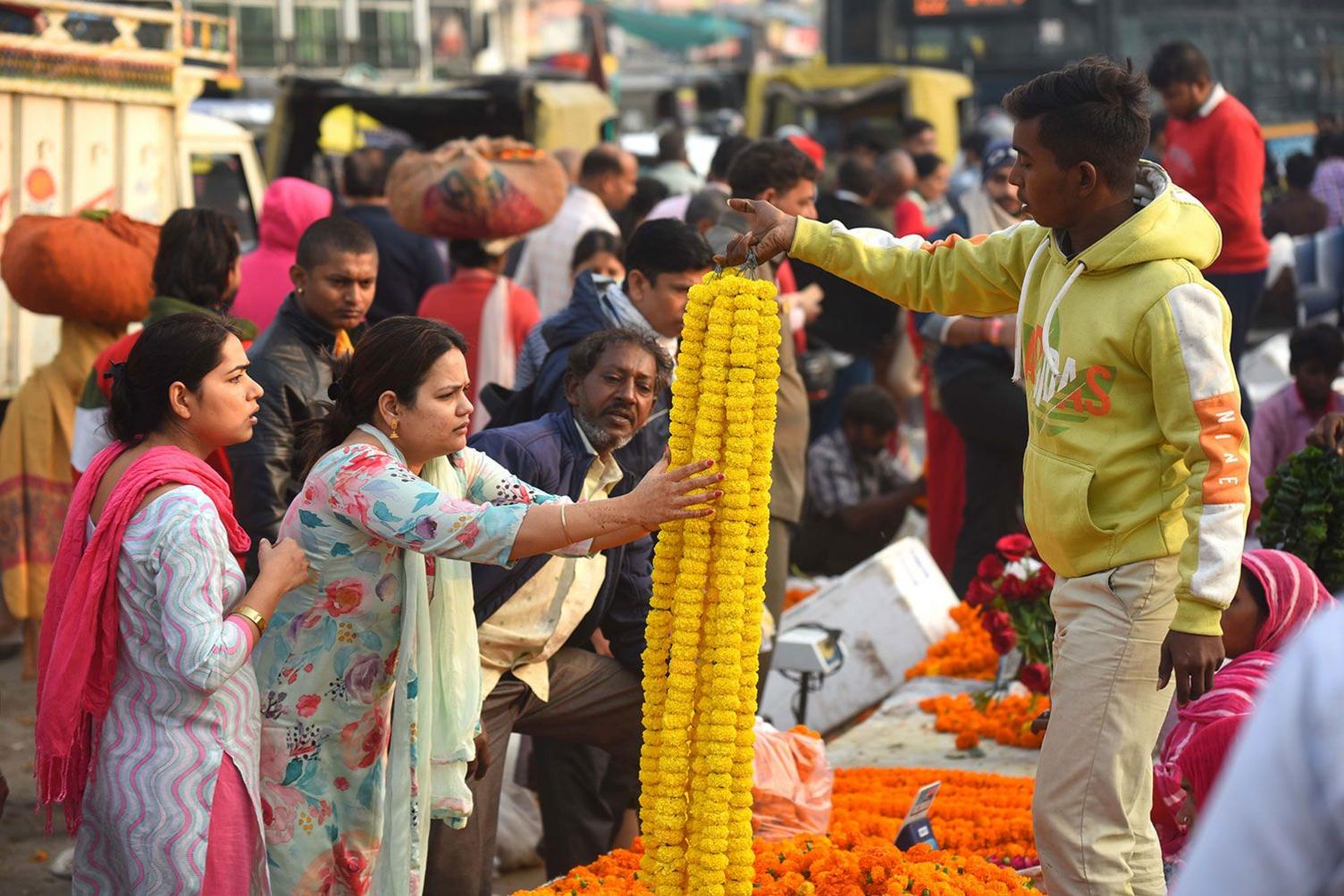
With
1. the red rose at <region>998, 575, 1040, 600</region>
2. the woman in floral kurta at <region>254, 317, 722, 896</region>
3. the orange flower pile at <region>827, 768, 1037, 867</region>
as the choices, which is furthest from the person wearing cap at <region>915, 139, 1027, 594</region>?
the woman in floral kurta at <region>254, 317, 722, 896</region>

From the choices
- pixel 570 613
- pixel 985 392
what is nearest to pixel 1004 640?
pixel 985 392

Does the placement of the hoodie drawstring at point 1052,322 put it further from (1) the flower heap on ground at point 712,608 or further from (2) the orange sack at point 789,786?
(2) the orange sack at point 789,786

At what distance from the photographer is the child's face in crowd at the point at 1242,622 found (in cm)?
451

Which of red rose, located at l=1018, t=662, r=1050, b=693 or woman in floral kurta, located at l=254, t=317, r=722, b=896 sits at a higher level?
woman in floral kurta, located at l=254, t=317, r=722, b=896

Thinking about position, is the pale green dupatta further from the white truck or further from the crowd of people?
the white truck

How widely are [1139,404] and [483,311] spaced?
4038 mm

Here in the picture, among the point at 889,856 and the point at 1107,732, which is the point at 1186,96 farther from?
the point at 1107,732

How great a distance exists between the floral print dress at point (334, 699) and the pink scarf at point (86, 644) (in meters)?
0.29

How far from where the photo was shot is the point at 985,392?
7.57m

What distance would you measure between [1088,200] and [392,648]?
1.84m

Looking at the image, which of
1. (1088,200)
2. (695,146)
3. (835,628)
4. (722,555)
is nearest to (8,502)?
(835,628)

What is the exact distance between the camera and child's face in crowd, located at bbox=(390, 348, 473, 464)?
3.92 meters

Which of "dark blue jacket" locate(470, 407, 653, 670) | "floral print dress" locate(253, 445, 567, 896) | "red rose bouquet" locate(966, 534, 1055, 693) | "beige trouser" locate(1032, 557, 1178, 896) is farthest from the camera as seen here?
"red rose bouquet" locate(966, 534, 1055, 693)

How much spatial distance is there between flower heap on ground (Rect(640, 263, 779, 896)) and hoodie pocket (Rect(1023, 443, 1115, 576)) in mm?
592
